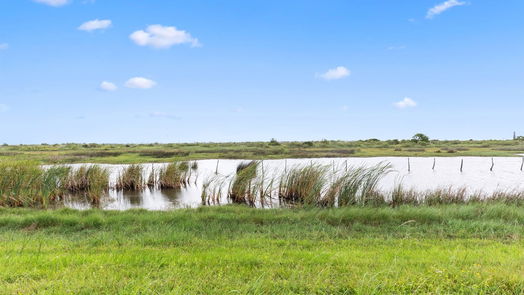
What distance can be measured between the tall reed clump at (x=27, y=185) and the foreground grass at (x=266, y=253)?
401 cm

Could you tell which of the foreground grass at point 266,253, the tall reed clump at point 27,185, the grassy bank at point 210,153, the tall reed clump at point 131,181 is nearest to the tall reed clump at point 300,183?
the foreground grass at point 266,253

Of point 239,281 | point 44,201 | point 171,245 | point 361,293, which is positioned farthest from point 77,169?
point 361,293

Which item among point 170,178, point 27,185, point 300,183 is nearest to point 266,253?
point 300,183

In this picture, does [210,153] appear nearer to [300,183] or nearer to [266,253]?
[300,183]

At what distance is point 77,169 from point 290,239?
54.7 ft

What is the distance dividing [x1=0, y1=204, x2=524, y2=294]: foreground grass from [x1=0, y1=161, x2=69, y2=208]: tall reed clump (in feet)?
13.2

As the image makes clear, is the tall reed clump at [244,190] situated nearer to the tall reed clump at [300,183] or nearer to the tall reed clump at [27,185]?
the tall reed clump at [300,183]

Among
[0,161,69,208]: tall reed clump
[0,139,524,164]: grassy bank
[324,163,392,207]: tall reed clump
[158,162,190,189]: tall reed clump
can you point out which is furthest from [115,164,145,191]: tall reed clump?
[324,163,392,207]: tall reed clump

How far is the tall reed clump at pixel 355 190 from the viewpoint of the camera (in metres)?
12.9

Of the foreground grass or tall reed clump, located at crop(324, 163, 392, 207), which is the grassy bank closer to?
the foreground grass

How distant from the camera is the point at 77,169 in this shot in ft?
64.1

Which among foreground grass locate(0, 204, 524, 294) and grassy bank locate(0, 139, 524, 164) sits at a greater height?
grassy bank locate(0, 139, 524, 164)

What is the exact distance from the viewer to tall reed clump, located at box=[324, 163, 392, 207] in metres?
12.9

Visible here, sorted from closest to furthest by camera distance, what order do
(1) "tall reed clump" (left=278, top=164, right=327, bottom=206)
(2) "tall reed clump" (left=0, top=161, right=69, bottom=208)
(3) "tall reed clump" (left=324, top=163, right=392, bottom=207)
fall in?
(3) "tall reed clump" (left=324, top=163, right=392, bottom=207) → (2) "tall reed clump" (left=0, top=161, right=69, bottom=208) → (1) "tall reed clump" (left=278, top=164, right=327, bottom=206)
